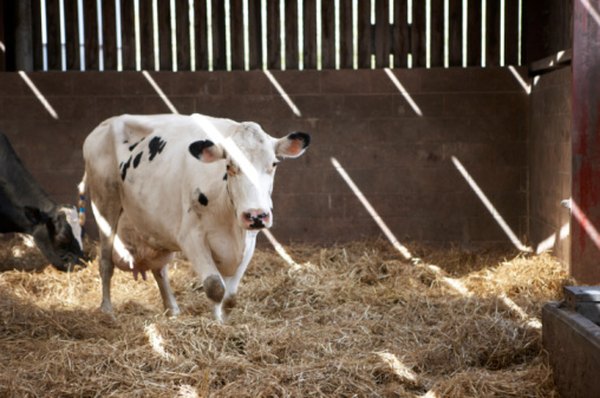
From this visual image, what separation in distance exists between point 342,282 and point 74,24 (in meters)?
4.45

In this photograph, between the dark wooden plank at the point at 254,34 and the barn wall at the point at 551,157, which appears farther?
the dark wooden plank at the point at 254,34

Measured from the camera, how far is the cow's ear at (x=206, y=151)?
217 inches

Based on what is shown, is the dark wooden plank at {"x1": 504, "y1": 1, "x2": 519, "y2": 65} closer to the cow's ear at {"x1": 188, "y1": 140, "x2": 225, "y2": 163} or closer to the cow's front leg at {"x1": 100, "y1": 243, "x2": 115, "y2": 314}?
the cow's front leg at {"x1": 100, "y1": 243, "x2": 115, "y2": 314}

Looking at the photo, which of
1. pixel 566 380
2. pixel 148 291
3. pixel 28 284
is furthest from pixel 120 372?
pixel 28 284

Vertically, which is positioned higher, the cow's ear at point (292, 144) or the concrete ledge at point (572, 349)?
the cow's ear at point (292, 144)

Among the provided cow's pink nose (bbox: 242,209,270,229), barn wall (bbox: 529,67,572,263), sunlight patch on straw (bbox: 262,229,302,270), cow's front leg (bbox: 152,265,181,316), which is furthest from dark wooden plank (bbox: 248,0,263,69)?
cow's pink nose (bbox: 242,209,270,229)

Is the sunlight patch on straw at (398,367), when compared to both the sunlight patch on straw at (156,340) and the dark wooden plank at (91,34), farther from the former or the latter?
the dark wooden plank at (91,34)

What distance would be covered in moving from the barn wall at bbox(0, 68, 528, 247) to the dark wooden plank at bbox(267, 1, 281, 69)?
40cm

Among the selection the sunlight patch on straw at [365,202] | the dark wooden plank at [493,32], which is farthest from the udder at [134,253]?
the dark wooden plank at [493,32]

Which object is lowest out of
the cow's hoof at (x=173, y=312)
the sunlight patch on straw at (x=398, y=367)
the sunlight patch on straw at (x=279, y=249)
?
the sunlight patch on straw at (x=279, y=249)

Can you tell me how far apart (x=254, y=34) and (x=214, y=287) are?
4723mm

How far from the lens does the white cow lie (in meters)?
5.51

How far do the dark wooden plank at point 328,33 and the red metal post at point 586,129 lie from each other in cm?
340

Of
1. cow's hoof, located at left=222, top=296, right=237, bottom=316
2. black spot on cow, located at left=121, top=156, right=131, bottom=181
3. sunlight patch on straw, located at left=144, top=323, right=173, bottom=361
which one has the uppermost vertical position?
black spot on cow, located at left=121, top=156, right=131, bottom=181
